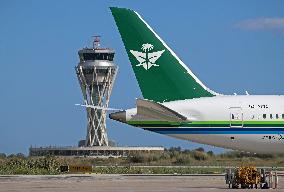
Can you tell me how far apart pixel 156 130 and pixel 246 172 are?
6.89 m

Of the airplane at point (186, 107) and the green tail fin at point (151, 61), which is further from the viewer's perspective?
the green tail fin at point (151, 61)

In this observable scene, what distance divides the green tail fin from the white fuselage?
3.82 feet

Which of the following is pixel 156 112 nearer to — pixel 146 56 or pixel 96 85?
pixel 146 56

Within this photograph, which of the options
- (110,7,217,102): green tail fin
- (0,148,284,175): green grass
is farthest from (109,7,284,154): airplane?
(0,148,284,175): green grass

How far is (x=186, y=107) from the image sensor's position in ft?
171

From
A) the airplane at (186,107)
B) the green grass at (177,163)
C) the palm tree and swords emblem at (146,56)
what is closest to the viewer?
the airplane at (186,107)

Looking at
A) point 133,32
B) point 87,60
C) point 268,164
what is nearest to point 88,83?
point 87,60

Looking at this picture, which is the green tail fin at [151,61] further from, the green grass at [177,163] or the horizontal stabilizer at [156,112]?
the green grass at [177,163]

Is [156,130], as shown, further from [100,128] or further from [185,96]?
[100,128]

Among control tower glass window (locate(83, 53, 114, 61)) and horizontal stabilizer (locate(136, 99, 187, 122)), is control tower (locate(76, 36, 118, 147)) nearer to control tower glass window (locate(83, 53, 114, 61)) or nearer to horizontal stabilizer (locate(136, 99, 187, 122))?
control tower glass window (locate(83, 53, 114, 61))

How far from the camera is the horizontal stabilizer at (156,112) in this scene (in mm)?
49656

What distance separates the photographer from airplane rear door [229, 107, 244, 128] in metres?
51.5

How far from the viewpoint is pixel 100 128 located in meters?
163

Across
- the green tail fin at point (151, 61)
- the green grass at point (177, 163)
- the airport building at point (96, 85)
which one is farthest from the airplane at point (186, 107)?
the airport building at point (96, 85)
